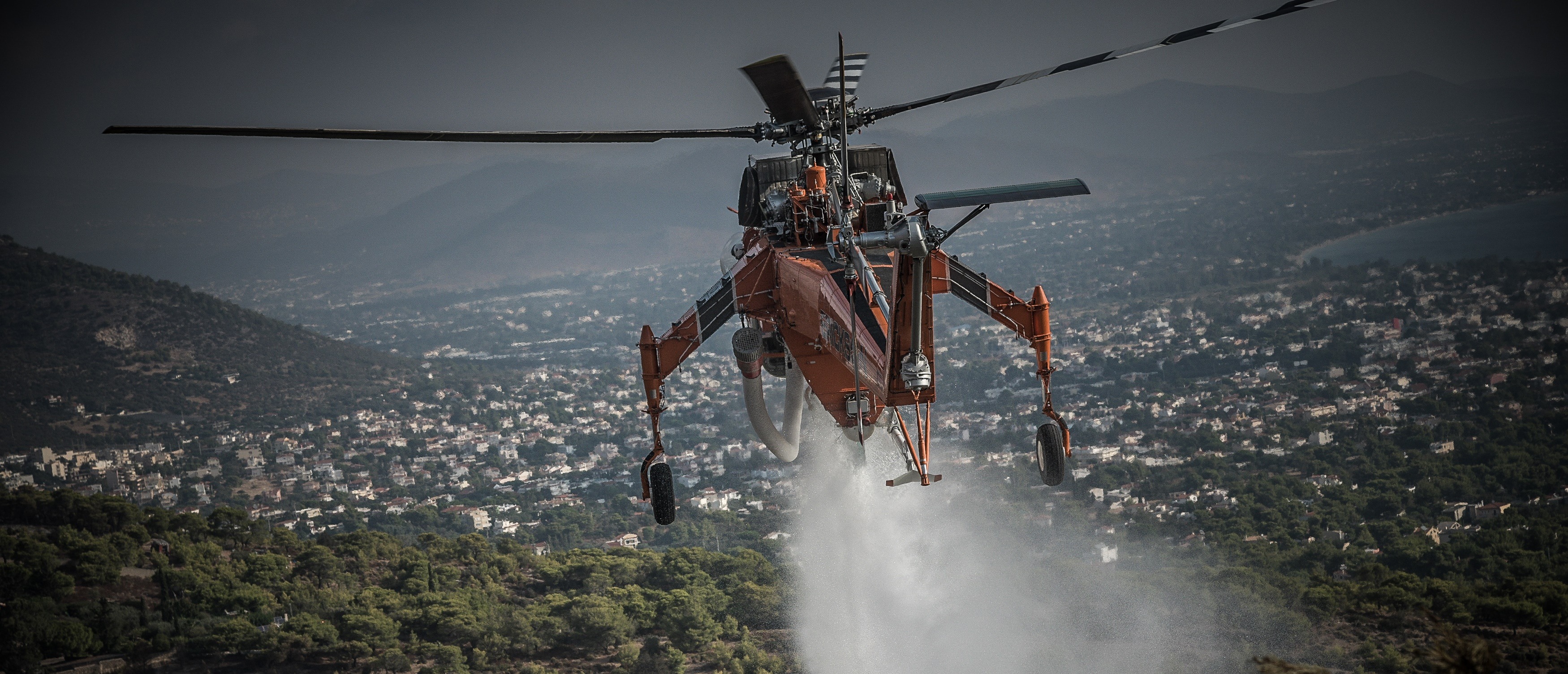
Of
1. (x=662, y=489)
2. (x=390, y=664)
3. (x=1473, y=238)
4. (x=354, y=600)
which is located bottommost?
(x=390, y=664)

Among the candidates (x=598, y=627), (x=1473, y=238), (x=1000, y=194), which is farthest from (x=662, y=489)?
(x=1473, y=238)

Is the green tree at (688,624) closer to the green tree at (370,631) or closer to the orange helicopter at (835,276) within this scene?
the green tree at (370,631)

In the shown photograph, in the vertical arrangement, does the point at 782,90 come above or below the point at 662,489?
above

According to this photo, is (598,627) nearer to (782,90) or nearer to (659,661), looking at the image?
(659,661)

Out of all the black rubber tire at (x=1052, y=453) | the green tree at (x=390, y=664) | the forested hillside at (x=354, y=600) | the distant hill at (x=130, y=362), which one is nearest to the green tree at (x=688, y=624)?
the forested hillside at (x=354, y=600)

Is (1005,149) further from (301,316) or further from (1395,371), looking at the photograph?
(1395,371)

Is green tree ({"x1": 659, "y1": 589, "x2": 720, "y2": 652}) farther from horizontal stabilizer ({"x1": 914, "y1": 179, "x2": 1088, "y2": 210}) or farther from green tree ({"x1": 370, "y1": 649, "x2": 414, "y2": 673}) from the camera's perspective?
horizontal stabilizer ({"x1": 914, "y1": 179, "x2": 1088, "y2": 210})

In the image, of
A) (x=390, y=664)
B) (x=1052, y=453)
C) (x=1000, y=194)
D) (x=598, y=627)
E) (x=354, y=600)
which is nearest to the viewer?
(x=1000, y=194)
